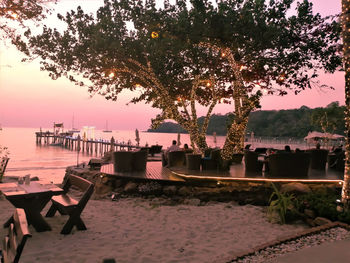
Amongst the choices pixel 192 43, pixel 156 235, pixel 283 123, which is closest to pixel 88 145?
pixel 192 43

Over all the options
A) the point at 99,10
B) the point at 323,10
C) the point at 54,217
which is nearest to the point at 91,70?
the point at 99,10

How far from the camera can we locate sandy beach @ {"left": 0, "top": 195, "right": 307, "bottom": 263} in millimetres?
4303

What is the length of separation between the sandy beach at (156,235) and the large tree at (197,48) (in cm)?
412

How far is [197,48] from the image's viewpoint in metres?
13.2

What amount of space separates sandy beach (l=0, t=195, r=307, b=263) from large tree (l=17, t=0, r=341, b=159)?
412 cm

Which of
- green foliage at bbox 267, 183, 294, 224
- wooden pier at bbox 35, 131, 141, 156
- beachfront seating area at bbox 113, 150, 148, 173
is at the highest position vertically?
beachfront seating area at bbox 113, 150, 148, 173

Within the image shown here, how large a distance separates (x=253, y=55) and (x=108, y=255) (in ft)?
32.2

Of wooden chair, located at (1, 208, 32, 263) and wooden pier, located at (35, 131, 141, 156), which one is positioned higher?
wooden chair, located at (1, 208, 32, 263)

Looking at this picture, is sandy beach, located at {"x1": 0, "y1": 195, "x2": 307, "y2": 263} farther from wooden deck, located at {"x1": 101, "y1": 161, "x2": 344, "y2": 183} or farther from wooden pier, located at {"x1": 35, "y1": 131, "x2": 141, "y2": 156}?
wooden pier, located at {"x1": 35, "y1": 131, "x2": 141, "y2": 156}

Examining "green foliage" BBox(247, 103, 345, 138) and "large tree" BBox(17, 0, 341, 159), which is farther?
"green foliage" BBox(247, 103, 345, 138)

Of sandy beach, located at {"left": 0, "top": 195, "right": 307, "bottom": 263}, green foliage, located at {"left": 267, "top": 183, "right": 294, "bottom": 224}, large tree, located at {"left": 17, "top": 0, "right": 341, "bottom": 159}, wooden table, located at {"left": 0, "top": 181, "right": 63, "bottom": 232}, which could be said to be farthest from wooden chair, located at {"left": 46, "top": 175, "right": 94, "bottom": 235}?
large tree, located at {"left": 17, "top": 0, "right": 341, "bottom": 159}

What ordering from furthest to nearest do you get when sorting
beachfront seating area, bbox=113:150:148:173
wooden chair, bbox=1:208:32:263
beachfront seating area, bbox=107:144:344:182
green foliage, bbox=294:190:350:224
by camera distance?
beachfront seating area, bbox=113:150:148:173
beachfront seating area, bbox=107:144:344:182
green foliage, bbox=294:190:350:224
wooden chair, bbox=1:208:32:263

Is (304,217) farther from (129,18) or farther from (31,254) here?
(129,18)

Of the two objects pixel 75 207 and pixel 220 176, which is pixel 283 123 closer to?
pixel 220 176
